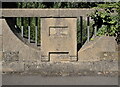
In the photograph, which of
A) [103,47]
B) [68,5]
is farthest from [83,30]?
[103,47]

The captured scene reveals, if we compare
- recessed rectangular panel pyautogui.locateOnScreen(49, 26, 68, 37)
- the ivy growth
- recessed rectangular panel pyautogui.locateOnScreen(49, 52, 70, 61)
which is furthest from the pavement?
the ivy growth

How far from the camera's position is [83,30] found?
8.27m

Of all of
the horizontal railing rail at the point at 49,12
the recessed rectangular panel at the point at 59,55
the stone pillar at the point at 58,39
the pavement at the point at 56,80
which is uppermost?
the horizontal railing rail at the point at 49,12

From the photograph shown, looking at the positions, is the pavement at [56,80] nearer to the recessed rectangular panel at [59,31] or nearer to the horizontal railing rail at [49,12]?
the recessed rectangular panel at [59,31]

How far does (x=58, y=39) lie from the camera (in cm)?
699

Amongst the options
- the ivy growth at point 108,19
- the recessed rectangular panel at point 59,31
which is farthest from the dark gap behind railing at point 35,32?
the ivy growth at point 108,19

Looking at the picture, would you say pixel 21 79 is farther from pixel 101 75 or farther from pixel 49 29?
pixel 101 75

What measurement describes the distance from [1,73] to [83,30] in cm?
223

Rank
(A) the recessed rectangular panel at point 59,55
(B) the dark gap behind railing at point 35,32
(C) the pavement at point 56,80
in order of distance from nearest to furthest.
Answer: (C) the pavement at point 56,80
(A) the recessed rectangular panel at point 59,55
(B) the dark gap behind railing at point 35,32

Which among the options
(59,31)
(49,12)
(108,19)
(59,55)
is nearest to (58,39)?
Result: (59,31)

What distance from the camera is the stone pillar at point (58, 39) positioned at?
692cm

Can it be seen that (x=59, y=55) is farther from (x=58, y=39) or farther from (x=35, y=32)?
(x=35, y=32)

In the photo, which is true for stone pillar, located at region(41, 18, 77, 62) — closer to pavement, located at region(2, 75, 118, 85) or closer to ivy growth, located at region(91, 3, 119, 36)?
pavement, located at region(2, 75, 118, 85)

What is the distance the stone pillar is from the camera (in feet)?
22.7
